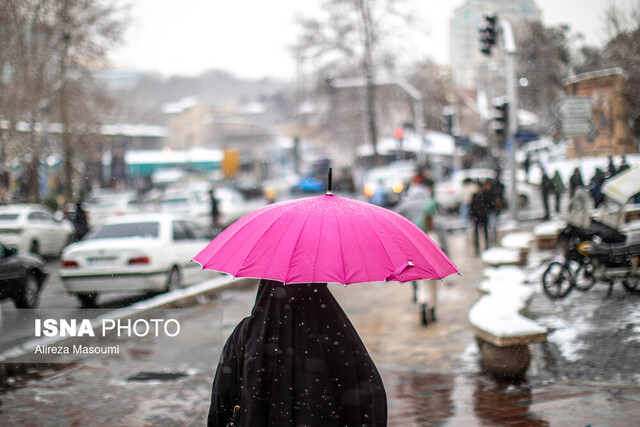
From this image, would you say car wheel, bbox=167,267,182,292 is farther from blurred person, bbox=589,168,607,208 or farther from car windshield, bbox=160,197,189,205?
car windshield, bbox=160,197,189,205

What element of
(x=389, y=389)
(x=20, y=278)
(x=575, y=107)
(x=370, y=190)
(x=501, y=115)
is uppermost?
(x=501, y=115)

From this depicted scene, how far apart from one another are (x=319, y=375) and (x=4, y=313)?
893 cm

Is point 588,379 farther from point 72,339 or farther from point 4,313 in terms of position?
point 4,313

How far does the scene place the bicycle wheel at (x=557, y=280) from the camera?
895cm

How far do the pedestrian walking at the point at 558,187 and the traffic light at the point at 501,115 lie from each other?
708 cm

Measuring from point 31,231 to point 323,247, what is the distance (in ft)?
51.4

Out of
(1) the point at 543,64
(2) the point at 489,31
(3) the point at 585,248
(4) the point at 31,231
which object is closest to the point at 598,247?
(3) the point at 585,248

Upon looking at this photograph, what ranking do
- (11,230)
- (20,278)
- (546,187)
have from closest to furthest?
(546,187)
(20,278)
(11,230)

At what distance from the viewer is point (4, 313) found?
404 inches

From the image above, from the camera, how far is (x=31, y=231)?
16844 millimetres

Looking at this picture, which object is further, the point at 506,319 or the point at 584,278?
the point at 584,278

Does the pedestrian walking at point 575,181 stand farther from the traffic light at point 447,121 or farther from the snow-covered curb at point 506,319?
the traffic light at point 447,121

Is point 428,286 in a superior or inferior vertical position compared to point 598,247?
A: inferior

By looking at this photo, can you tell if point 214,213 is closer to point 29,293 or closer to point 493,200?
point 493,200
